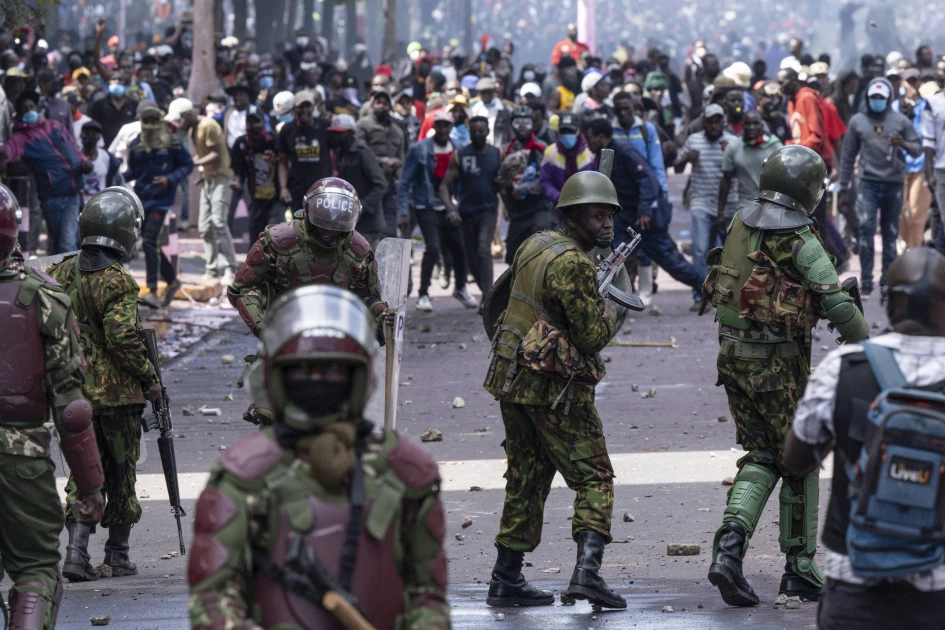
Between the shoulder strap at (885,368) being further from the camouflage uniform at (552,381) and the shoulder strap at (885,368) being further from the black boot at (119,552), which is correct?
the black boot at (119,552)

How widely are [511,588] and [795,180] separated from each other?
2047 mm

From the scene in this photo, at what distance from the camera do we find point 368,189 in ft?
46.0

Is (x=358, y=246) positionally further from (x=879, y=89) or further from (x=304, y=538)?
(x=879, y=89)

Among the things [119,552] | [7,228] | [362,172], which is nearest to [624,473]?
[119,552]

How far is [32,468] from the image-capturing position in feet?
16.5

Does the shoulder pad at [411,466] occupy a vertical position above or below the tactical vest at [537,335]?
above

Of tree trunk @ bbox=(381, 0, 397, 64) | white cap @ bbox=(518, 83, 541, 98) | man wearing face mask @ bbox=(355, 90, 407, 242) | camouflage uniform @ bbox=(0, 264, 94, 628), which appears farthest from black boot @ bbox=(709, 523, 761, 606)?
tree trunk @ bbox=(381, 0, 397, 64)

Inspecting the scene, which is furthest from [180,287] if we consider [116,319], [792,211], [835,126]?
[792,211]

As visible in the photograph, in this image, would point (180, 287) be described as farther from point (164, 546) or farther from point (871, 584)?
point (871, 584)

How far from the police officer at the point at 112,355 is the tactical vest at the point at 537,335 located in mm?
1650

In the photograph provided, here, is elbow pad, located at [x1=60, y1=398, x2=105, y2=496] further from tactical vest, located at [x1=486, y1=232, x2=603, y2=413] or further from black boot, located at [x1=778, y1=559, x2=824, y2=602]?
black boot, located at [x1=778, y1=559, x2=824, y2=602]

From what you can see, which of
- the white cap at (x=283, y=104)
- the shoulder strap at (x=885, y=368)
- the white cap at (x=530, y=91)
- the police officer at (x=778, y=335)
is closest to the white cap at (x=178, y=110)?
the white cap at (x=283, y=104)

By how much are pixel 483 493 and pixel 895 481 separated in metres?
4.61

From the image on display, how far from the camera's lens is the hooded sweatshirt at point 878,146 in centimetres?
1424
